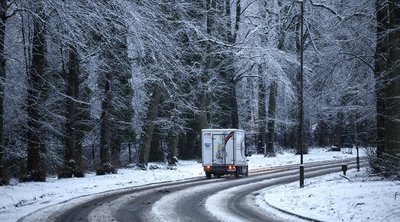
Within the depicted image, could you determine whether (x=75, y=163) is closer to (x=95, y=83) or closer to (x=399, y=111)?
(x=95, y=83)

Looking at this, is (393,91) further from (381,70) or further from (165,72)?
(165,72)

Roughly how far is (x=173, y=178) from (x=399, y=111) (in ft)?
46.4

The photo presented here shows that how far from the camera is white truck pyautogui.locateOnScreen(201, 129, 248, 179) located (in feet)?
95.6

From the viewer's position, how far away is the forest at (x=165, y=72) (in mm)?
18609

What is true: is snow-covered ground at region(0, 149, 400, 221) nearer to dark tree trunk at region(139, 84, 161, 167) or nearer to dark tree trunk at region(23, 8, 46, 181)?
dark tree trunk at region(23, 8, 46, 181)

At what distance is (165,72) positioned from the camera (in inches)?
995

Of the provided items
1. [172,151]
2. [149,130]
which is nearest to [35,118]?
[149,130]

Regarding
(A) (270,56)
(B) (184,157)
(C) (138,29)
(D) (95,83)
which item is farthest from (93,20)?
(B) (184,157)

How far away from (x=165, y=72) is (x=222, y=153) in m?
6.92

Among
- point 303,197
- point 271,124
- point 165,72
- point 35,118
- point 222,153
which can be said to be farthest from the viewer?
point 271,124

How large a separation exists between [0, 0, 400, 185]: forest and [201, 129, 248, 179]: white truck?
452 centimetres

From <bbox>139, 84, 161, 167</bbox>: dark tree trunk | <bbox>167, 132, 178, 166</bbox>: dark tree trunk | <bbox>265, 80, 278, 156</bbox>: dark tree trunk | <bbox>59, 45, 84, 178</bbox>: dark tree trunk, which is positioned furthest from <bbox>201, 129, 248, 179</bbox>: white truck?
<bbox>265, 80, 278, 156</bbox>: dark tree trunk

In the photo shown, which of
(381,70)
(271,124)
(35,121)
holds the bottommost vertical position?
(35,121)

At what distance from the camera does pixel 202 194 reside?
20250mm
